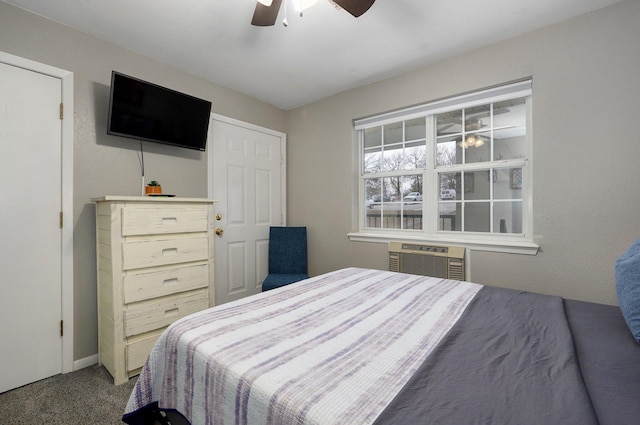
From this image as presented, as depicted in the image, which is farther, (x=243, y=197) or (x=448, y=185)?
(x=243, y=197)

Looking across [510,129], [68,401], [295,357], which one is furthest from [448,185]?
[68,401]

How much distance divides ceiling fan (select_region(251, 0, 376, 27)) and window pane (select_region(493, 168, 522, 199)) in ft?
5.98

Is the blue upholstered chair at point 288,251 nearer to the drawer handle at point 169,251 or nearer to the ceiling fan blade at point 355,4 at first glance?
the drawer handle at point 169,251

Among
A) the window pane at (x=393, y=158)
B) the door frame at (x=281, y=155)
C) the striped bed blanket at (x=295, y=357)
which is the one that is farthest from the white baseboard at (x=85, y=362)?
the window pane at (x=393, y=158)

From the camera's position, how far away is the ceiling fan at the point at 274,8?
148cm

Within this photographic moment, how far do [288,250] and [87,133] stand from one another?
216 centimetres

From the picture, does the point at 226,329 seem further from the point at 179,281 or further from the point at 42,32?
the point at 42,32

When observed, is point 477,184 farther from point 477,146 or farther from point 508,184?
point 477,146

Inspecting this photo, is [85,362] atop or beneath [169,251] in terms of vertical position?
beneath

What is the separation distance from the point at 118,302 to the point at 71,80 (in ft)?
5.44

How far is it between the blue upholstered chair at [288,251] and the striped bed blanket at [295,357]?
6.22ft

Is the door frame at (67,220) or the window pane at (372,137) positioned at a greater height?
the window pane at (372,137)

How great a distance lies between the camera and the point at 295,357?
85 centimetres

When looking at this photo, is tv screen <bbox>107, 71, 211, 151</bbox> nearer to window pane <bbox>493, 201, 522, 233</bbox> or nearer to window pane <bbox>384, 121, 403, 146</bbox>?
window pane <bbox>384, 121, 403, 146</bbox>
